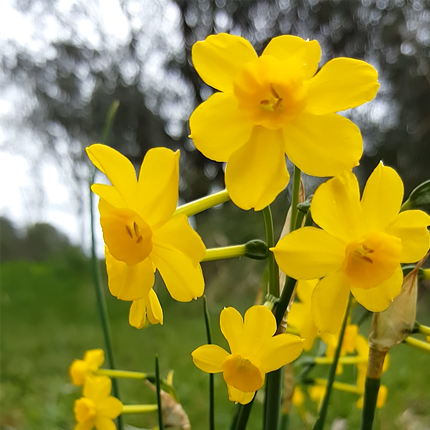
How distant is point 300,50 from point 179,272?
0.54 feet

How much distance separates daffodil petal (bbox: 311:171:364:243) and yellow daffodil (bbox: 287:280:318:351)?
0.12 meters

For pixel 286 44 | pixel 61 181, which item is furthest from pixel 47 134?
pixel 286 44

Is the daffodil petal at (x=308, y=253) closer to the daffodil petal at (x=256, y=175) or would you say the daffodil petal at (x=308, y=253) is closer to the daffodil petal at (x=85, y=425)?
the daffodil petal at (x=256, y=175)

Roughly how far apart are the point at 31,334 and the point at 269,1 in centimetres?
201

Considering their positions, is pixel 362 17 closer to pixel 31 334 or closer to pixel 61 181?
pixel 61 181

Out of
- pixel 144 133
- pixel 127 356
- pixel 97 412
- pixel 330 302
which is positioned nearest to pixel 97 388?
pixel 97 412

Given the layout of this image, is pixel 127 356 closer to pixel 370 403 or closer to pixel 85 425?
pixel 85 425

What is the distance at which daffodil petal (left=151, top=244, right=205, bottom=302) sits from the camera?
0.85 ft

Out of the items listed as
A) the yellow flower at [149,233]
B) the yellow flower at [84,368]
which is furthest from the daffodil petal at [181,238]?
the yellow flower at [84,368]

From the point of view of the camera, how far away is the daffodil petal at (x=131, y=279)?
0.26 m

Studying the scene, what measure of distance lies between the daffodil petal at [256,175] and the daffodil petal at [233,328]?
8 centimetres

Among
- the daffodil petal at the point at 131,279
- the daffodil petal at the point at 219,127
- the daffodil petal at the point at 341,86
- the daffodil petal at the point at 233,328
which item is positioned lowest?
the daffodil petal at the point at 233,328

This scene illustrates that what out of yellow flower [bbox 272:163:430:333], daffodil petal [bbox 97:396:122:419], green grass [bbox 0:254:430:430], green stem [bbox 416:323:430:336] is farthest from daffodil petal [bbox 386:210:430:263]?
green grass [bbox 0:254:430:430]

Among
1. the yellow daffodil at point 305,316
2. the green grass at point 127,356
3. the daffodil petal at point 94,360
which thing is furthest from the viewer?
the green grass at point 127,356
